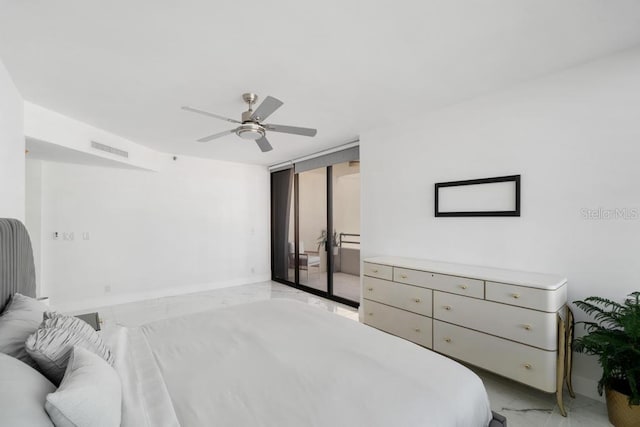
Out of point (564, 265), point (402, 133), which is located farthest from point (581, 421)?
point (402, 133)

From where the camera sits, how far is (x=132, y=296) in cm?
458

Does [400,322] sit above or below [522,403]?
above

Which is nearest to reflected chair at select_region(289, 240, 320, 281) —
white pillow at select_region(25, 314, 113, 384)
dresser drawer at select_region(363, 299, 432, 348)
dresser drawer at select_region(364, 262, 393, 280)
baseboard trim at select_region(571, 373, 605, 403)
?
dresser drawer at select_region(364, 262, 393, 280)

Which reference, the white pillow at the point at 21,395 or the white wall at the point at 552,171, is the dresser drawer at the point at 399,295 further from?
the white pillow at the point at 21,395

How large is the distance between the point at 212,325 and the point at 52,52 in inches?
85.0

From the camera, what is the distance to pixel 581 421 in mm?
1951

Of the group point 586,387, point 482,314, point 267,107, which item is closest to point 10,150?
point 267,107

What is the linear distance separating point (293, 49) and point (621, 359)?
2909mm

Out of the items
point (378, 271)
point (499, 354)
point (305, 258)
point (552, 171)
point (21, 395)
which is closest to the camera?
point (21, 395)

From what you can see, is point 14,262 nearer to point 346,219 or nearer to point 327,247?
point 327,247

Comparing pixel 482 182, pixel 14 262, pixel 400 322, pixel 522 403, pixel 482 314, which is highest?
pixel 482 182

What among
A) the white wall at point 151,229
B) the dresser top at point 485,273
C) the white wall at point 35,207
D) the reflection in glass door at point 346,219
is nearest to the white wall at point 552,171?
the dresser top at point 485,273

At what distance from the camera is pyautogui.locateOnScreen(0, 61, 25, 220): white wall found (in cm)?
217

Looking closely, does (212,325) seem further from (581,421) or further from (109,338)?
(581,421)
